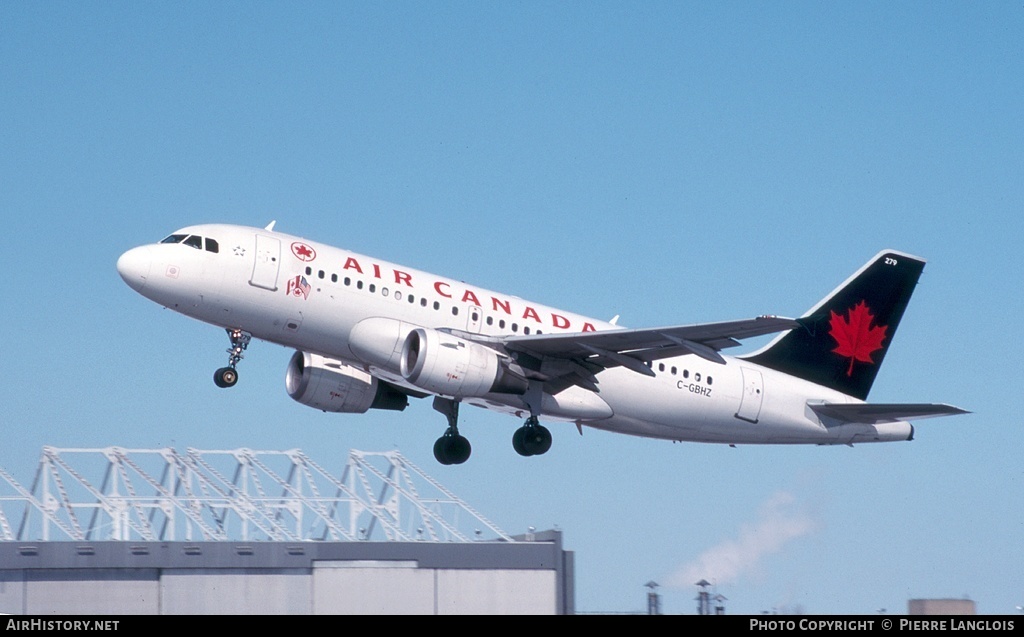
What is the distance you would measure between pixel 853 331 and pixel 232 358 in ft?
69.3

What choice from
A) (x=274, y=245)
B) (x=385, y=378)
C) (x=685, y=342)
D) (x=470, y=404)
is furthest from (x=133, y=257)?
(x=685, y=342)

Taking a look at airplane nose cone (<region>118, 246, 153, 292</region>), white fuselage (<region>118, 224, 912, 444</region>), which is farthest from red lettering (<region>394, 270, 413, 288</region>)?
airplane nose cone (<region>118, 246, 153, 292</region>)

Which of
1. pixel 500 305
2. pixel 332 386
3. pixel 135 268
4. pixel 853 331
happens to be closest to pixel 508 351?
Answer: pixel 500 305

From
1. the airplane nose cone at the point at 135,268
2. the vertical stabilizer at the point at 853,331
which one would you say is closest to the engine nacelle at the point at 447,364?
the airplane nose cone at the point at 135,268

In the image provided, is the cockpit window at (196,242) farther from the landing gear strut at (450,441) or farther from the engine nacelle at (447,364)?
the landing gear strut at (450,441)

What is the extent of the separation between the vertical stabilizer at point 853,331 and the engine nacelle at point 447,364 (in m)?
10.7

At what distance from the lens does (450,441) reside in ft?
144

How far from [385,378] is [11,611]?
23379mm

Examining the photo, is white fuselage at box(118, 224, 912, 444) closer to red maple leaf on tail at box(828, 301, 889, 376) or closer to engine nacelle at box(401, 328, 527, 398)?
engine nacelle at box(401, 328, 527, 398)

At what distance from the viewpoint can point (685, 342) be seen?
123ft

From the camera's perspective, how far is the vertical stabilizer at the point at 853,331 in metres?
45.8

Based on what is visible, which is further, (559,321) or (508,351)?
(559,321)

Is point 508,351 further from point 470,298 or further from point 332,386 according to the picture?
point 332,386
